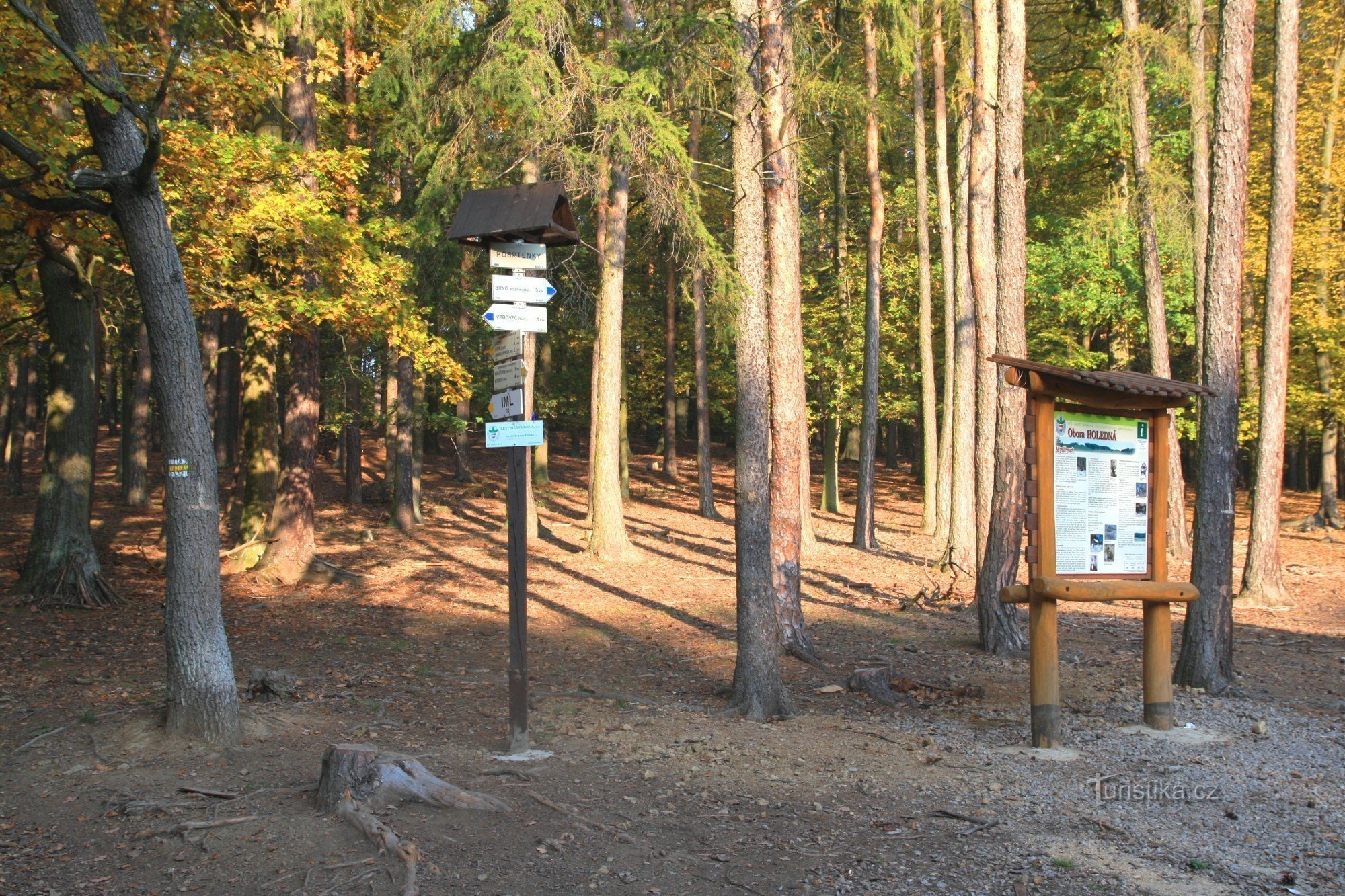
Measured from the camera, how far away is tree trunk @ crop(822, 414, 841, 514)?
25469 millimetres

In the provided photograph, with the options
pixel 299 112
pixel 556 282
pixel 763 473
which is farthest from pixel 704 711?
pixel 556 282

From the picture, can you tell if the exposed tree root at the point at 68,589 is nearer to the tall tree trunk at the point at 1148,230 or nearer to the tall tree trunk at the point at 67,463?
the tall tree trunk at the point at 67,463

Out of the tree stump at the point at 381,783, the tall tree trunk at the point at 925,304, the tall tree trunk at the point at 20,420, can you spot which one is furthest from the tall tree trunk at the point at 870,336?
the tall tree trunk at the point at 20,420

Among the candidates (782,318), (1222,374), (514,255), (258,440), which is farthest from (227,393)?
(1222,374)

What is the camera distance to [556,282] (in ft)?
72.2

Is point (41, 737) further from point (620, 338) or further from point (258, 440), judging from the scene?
point (620, 338)

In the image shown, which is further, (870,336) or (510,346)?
(870,336)

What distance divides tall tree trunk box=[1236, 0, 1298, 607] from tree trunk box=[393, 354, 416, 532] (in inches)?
575

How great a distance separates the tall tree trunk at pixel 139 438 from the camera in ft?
66.6

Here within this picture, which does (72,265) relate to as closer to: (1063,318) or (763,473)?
(763,473)

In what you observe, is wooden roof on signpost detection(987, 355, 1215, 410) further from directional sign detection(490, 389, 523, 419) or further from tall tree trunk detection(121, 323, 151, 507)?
tall tree trunk detection(121, 323, 151, 507)

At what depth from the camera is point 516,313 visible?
699cm

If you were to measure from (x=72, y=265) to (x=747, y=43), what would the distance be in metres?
8.18

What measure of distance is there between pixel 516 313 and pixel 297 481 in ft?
27.4
